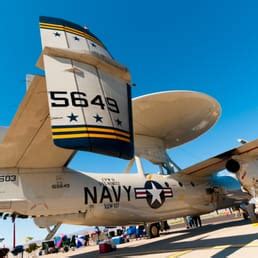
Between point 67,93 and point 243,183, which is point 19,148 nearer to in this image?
point 67,93

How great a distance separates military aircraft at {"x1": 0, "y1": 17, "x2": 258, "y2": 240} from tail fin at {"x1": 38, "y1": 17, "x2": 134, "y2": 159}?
2 centimetres

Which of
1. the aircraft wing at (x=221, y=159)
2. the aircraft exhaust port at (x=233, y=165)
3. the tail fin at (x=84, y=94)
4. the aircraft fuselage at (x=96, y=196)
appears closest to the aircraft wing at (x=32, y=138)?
the aircraft fuselage at (x=96, y=196)

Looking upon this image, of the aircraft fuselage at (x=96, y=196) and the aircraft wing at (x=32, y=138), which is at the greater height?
the aircraft wing at (x=32, y=138)

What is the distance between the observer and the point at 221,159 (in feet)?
49.5

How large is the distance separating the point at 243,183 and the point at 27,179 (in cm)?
1020

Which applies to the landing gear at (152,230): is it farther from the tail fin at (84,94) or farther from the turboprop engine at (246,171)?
the tail fin at (84,94)

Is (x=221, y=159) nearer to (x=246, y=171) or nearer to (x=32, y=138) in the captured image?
(x=246, y=171)

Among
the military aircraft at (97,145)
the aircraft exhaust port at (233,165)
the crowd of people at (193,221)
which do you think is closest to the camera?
the military aircraft at (97,145)

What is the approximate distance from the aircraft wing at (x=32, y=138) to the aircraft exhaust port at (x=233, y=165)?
8.10 metres

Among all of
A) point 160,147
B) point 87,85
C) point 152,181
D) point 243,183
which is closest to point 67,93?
point 87,85

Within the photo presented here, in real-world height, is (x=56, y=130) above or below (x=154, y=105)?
below

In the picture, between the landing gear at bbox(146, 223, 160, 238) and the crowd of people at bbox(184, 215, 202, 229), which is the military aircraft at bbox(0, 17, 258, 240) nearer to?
the landing gear at bbox(146, 223, 160, 238)

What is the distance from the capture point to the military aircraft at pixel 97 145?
5.29m

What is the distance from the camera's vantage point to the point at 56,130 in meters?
4.90
